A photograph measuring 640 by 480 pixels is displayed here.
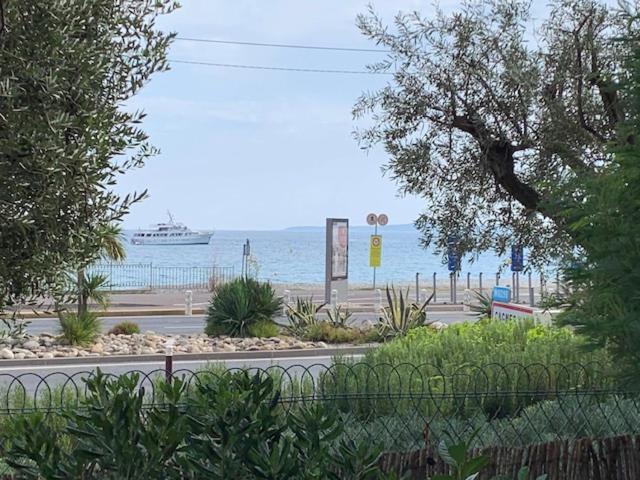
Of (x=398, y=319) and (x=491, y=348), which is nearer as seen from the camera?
(x=491, y=348)

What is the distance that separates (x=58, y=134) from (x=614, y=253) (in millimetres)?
2360

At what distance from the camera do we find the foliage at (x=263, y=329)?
59.9 feet

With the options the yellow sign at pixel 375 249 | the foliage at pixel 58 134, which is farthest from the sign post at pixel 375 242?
the foliage at pixel 58 134

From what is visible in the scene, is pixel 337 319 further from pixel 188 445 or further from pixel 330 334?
pixel 188 445

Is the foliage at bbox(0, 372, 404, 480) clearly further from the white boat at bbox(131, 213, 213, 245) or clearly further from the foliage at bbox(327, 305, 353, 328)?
the white boat at bbox(131, 213, 213, 245)

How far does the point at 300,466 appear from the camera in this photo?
113 inches

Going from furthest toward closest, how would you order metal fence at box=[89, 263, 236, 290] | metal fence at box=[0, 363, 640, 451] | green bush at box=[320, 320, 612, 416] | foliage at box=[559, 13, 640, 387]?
metal fence at box=[89, 263, 236, 290]
green bush at box=[320, 320, 612, 416]
metal fence at box=[0, 363, 640, 451]
foliage at box=[559, 13, 640, 387]

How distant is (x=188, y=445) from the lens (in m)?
2.95

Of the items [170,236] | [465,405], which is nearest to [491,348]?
[465,405]

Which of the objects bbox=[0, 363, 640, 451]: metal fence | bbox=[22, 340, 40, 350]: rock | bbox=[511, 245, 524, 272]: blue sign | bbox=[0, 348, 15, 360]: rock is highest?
bbox=[511, 245, 524, 272]: blue sign

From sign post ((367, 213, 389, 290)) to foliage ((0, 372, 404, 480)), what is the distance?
1046 inches

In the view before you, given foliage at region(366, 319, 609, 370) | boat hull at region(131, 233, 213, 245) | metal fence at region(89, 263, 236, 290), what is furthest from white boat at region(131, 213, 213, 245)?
foliage at region(366, 319, 609, 370)

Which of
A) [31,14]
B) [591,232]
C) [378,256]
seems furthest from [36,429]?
[378,256]

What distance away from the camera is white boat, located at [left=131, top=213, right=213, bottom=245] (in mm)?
136125
